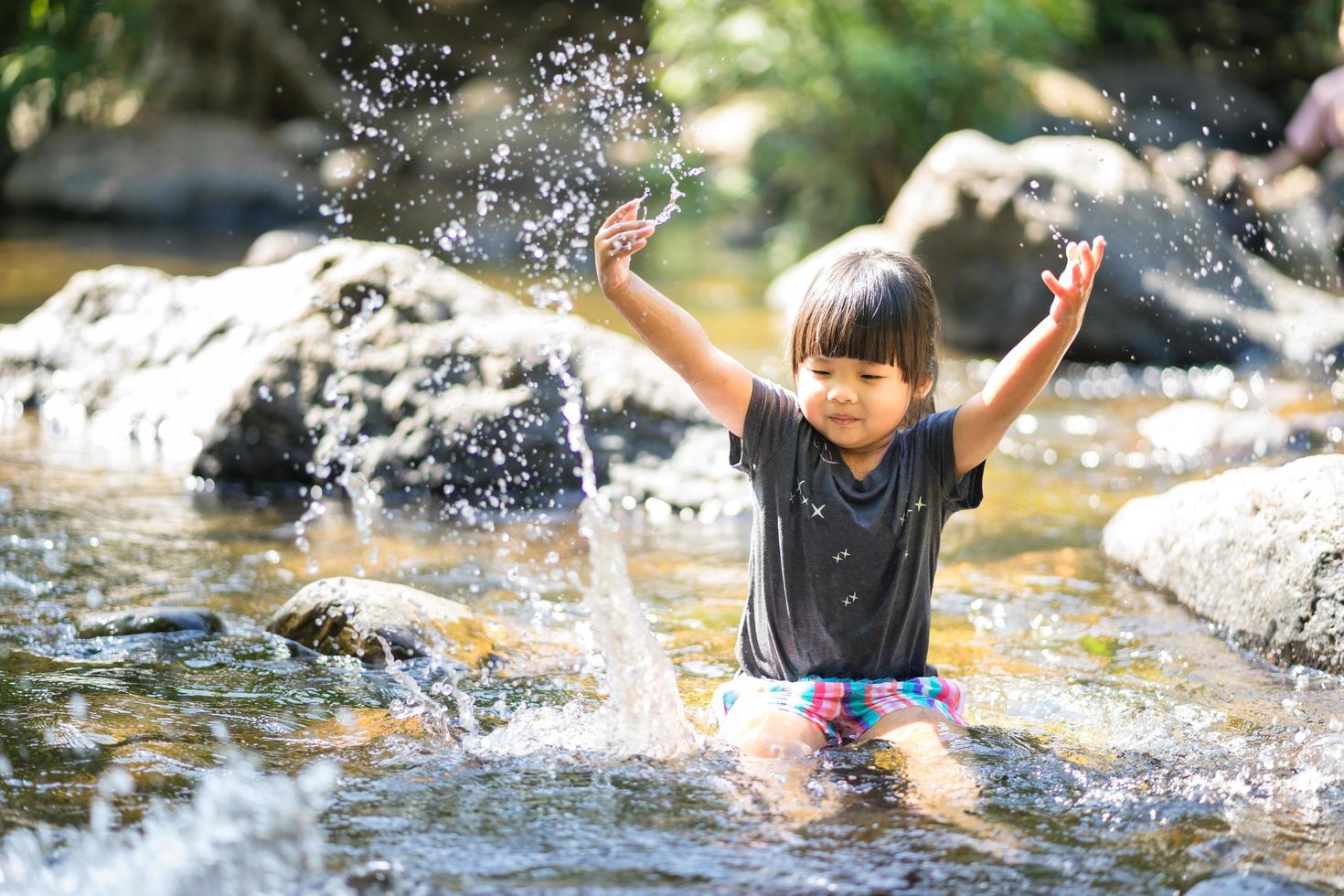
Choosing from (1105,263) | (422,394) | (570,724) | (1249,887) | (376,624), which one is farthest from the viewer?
(1105,263)

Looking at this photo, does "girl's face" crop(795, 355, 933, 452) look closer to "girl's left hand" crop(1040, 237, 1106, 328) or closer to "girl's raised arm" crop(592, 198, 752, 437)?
"girl's raised arm" crop(592, 198, 752, 437)

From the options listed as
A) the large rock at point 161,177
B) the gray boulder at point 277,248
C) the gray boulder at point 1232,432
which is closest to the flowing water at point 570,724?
the gray boulder at point 1232,432

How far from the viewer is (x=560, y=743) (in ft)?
9.95

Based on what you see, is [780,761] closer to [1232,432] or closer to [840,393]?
[840,393]

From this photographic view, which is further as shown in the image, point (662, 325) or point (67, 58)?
point (67, 58)

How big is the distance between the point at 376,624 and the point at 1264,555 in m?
2.38

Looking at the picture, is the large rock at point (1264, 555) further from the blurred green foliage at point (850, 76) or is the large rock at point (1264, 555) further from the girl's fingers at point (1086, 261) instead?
the blurred green foliage at point (850, 76)

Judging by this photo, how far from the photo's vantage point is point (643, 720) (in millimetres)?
3049

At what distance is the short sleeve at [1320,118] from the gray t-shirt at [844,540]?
26.5 ft

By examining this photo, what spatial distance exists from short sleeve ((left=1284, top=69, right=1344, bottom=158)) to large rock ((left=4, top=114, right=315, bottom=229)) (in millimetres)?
9048

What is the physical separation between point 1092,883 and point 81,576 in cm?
315

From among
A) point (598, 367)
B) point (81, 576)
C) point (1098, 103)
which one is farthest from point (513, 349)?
point (1098, 103)

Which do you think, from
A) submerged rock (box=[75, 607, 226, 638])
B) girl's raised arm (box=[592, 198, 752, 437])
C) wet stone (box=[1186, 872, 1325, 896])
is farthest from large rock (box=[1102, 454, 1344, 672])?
submerged rock (box=[75, 607, 226, 638])

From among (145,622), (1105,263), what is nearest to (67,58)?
(1105,263)
